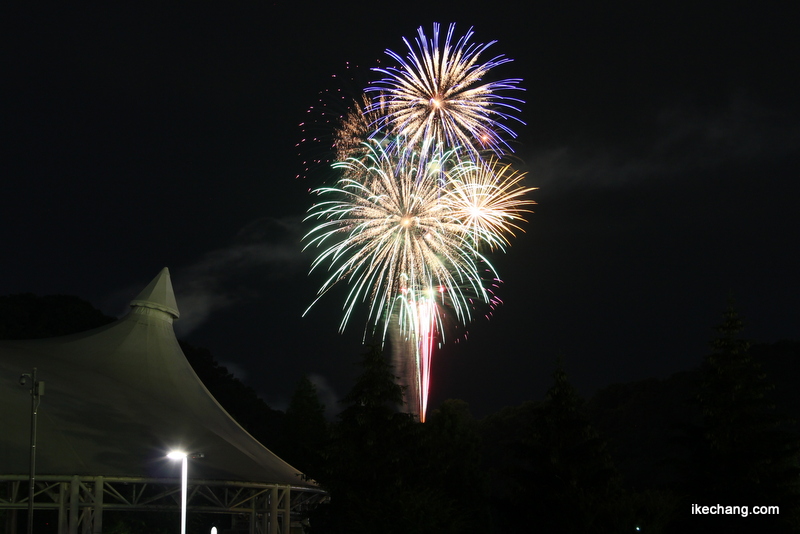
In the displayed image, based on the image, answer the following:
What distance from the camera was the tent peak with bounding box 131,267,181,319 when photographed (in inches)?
1421

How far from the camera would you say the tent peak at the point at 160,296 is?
36094 mm

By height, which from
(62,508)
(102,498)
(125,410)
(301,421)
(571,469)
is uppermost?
(301,421)

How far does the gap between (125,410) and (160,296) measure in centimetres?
819

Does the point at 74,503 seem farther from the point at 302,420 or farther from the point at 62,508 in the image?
the point at 302,420

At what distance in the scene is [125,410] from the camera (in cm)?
2947

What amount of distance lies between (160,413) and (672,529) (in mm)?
17433

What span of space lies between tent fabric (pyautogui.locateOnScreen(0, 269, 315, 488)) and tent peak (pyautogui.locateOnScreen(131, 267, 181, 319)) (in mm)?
46

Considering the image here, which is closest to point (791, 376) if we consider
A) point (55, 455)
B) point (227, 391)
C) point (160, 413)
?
point (227, 391)

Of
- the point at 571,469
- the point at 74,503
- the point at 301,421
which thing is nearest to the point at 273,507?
the point at 74,503

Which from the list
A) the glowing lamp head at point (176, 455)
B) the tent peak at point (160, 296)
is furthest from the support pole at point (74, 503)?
the tent peak at point (160, 296)

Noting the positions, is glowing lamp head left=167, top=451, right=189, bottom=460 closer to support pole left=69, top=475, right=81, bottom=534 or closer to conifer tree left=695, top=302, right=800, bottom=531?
support pole left=69, top=475, right=81, bottom=534

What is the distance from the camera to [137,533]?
33.4m

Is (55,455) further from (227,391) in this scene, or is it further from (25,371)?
(227,391)

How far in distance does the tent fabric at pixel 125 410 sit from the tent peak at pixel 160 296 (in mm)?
46
